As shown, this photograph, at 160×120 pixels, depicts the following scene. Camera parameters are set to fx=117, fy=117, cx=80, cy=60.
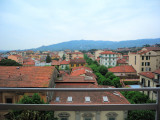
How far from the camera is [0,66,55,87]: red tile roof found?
7047 millimetres

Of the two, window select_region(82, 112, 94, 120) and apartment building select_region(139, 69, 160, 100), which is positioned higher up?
window select_region(82, 112, 94, 120)

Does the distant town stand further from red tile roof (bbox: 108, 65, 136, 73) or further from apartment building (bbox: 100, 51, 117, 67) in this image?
apartment building (bbox: 100, 51, 117, 67)

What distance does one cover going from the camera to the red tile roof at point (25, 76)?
277 inches

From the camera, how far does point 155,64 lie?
67.2 feet

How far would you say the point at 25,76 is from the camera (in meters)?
7.86

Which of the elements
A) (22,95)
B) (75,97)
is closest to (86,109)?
(75,97)

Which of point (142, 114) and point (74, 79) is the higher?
point (142, 114)

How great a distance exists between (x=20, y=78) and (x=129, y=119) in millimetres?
7528

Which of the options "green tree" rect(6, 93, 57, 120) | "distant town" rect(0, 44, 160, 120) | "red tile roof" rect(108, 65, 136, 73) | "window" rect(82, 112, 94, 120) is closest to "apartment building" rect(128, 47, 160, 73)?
"distant town" rect(0, 44, 160, 120)

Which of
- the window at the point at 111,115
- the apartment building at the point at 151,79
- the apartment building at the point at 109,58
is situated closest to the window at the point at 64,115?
the window at the point at 111,115

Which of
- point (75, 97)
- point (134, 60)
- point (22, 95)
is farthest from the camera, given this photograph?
point (134, 60)

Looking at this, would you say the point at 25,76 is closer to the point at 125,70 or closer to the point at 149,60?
the point at 125,70

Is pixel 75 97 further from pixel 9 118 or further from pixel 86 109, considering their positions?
pixel 9 118

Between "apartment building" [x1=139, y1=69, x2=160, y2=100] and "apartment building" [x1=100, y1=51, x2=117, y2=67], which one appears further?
"apartment building" [x1=100, y1=51, x2=117, y2=67]
